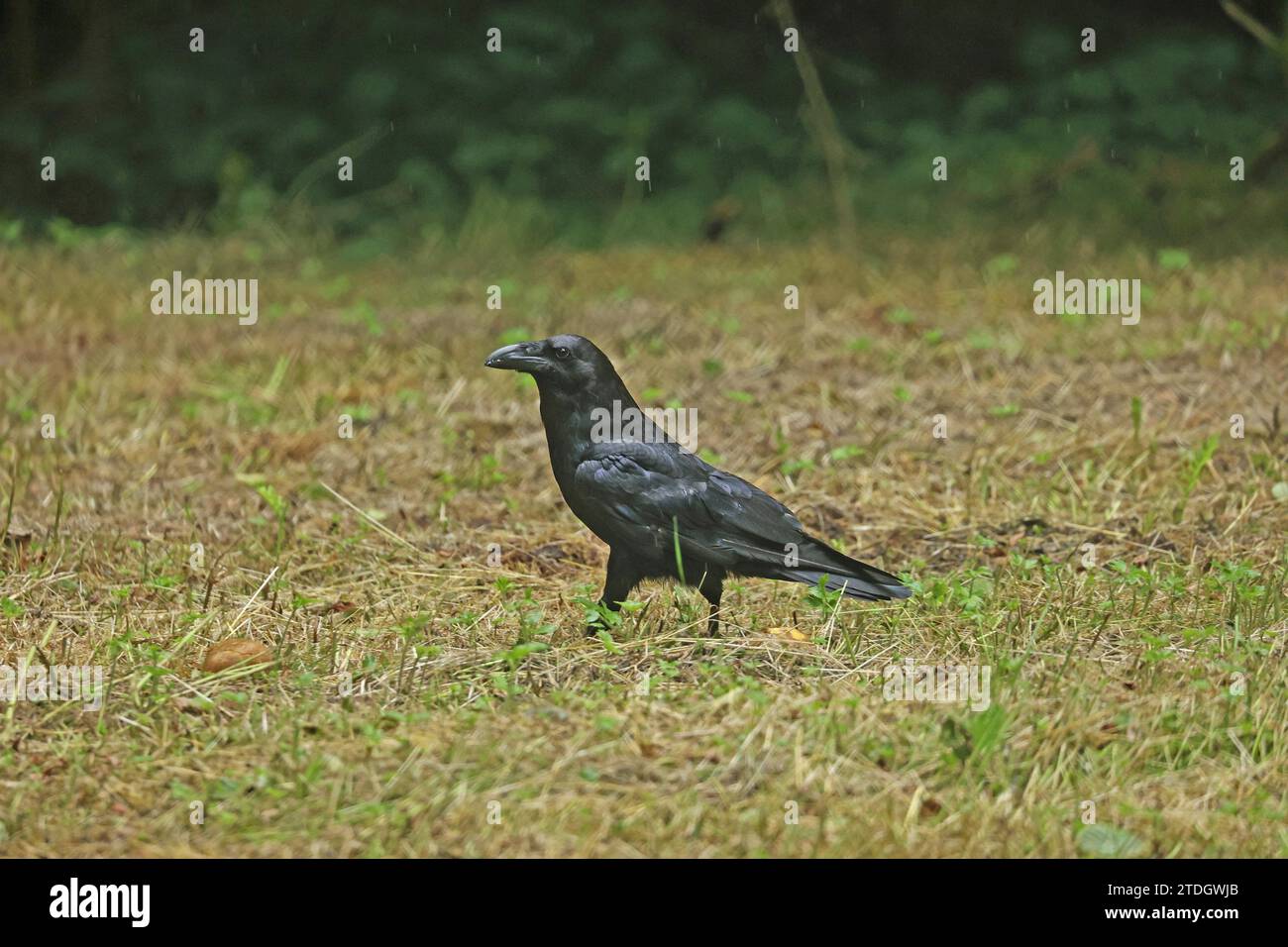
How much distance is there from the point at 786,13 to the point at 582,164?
345 centimetres

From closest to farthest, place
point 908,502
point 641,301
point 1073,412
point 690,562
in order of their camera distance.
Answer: point 690,562 < point 908,502 < point 1073,412 < point 641,301

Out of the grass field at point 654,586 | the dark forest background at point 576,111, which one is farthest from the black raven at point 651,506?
the dark forest background at point 576,111

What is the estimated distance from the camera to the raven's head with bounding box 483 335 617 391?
13.8 ft

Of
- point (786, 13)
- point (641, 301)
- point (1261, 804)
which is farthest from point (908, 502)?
point (786, 13)

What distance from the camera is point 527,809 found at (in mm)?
3211

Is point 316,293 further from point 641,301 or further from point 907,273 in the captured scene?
point 907,273

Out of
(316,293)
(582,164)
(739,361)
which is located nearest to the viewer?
(739,361)

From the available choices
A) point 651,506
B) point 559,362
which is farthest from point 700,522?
point 559,362

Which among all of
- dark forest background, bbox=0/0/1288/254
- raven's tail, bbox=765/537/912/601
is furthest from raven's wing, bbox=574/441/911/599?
dark forest background, bbox=0/0/1288/254

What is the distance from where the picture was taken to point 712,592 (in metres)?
4.20

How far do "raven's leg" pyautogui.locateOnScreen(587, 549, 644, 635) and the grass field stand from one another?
0.08m

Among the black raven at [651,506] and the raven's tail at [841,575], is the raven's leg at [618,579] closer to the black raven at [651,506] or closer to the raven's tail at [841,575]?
the black raven at [651,506]

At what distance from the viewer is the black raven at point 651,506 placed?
4.14m

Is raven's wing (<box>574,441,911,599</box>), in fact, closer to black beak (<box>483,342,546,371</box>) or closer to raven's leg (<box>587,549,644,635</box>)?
raven's leg (<box>587,549,644,635</box>)
